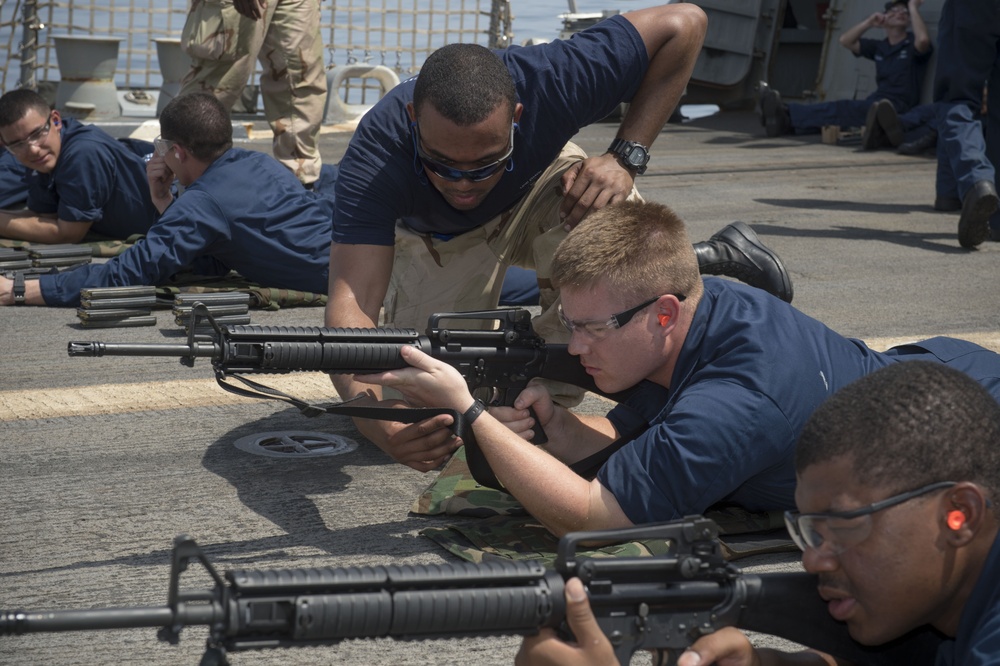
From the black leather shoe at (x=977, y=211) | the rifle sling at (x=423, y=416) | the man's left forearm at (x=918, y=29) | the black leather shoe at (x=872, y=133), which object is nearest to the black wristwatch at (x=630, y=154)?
the rifle sling at (x=423, y=416)

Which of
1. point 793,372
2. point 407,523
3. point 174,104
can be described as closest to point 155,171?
point 174,104

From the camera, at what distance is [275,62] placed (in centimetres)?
870

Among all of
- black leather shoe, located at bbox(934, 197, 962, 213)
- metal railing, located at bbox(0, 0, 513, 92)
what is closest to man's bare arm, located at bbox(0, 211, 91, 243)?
black leather shoe, located at bbox(934, 197, 962, 213)

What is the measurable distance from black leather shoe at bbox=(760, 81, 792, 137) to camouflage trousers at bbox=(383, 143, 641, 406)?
31.8 ft

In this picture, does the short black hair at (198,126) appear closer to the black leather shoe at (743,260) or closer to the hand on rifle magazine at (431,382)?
the black leather shoe at (743,260)

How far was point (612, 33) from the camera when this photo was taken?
15.5 ft

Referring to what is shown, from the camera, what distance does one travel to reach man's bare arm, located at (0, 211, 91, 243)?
763 centimetres

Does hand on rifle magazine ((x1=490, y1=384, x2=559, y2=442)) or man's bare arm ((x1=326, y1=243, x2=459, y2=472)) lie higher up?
man's bare arm ((x1=326, y1=243, x2=459, y2=472))

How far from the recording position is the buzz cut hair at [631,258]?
311cm

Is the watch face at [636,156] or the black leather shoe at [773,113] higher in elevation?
the watch face at [636,156]

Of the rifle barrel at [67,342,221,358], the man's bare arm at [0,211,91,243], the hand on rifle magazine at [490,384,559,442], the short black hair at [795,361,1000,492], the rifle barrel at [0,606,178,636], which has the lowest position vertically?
the man's bare arm at [0,211,91,243]

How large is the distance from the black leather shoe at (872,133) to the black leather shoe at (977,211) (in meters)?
5.00

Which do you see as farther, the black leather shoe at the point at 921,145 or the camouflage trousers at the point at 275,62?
the black leather shoe at the point at 921,145

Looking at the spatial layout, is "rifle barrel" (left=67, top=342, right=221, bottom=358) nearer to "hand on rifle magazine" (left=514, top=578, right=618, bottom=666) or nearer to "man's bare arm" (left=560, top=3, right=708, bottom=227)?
"hand on rifle magazine" (left=514, top=578, right=618, bottom=666)
